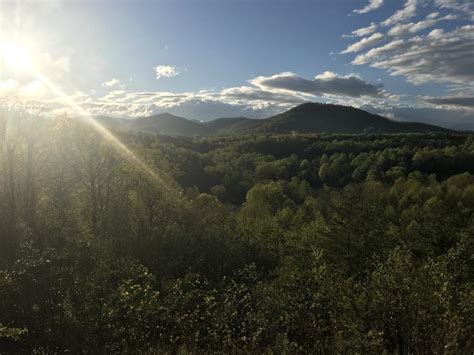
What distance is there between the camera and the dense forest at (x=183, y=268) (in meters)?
12.2

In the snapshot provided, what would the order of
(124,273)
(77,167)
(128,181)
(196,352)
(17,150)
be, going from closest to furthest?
(196,352)
(124,273)
(17,150)
(77,167)
(128,181)

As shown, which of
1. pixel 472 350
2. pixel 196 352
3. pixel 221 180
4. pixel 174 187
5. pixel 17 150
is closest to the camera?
pixel 472 350

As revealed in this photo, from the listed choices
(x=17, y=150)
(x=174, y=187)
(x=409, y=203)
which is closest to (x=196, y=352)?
(x=17, y=150)

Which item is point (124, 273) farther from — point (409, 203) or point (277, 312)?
point (409, 203)

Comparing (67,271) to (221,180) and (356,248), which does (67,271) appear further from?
(221,180)

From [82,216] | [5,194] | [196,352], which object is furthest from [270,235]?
[196,352]

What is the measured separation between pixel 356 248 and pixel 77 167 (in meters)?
31.6

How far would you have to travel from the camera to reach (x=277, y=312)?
13.6 meters

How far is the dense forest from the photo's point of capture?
1220 centimetres

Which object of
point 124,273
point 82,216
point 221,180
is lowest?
point 221,180

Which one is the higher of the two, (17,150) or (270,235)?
(17,150)

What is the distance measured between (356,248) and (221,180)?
119930 millimetres

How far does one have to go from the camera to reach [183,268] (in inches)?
1149

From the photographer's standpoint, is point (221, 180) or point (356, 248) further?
point (221, 180)
